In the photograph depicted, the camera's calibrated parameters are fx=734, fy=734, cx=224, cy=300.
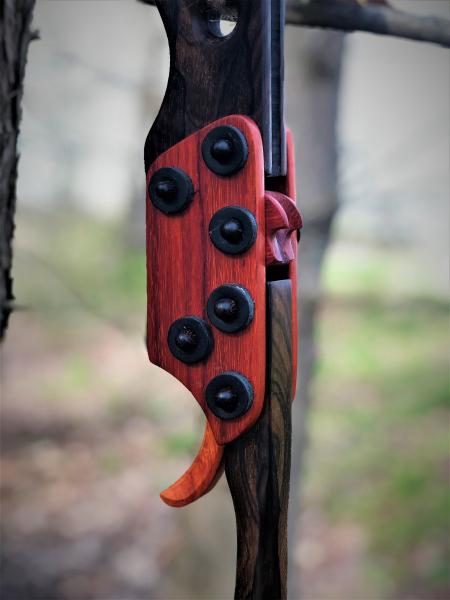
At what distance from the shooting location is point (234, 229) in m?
0.67

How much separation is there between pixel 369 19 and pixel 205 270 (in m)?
0.47

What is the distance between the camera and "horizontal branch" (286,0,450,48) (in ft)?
3.14

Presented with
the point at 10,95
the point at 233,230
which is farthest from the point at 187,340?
the point at 10,95

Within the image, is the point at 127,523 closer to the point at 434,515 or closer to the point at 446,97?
the point at 434,515

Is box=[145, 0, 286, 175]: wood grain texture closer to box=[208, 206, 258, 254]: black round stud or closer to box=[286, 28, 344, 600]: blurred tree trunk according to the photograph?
box=[208, 206, 258, 254]: black round stud

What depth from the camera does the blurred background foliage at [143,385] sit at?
7.61ft

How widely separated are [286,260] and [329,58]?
32.7 inches

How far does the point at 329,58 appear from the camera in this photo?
55.5 inches

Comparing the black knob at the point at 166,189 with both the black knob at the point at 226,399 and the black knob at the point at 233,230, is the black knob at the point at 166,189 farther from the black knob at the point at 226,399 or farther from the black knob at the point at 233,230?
the black knob at the point at 226,399

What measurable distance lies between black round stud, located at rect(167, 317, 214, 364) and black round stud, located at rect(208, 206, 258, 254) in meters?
0.08

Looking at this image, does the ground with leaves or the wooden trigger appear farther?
the ground with leaves

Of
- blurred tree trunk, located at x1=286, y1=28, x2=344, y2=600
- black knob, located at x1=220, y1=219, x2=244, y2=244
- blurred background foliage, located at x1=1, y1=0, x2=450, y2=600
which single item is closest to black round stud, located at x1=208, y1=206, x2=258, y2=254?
black knob, located at x1=220, y1=219, x2=244, y2=244

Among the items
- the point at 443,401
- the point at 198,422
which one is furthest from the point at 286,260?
the point at 443,401

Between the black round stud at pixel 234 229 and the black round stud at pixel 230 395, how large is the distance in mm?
119
